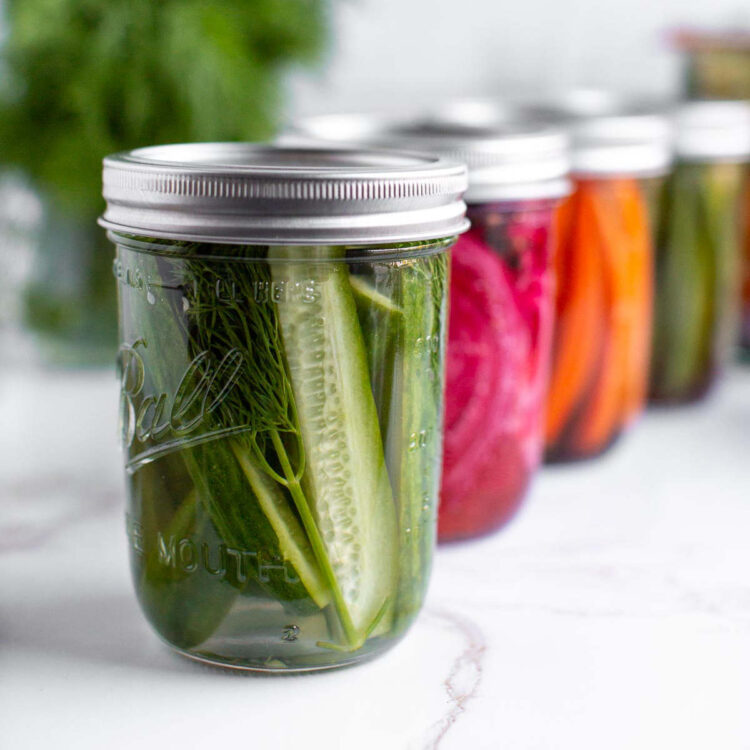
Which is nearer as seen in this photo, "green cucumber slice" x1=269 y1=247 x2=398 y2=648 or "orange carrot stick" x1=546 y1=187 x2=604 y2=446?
"green cucumber slice" x1=269 y1=247 x2=398 y2=648

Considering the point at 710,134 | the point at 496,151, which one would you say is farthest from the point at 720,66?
the point at 496,151

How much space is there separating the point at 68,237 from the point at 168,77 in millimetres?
212

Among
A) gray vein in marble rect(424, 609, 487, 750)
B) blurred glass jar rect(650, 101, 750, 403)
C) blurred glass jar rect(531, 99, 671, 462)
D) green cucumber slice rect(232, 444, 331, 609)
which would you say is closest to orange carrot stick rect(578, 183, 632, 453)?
blurred glass jar rect(531, 99, 671, 462)

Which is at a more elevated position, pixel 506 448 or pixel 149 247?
pixel 149 247

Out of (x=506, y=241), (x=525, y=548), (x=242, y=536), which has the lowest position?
(x=525, y=548)

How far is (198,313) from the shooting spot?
545mm

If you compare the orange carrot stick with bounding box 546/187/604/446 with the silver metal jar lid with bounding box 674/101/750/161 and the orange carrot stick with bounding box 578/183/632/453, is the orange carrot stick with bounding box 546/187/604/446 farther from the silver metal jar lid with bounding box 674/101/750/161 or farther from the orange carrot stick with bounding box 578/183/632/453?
the silver metal jar lid with bounding box 674/101/750/161

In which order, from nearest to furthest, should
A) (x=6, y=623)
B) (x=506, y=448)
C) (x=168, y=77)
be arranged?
(x=6, y=623) < (x=506, y=448) < (x=168, y=77)

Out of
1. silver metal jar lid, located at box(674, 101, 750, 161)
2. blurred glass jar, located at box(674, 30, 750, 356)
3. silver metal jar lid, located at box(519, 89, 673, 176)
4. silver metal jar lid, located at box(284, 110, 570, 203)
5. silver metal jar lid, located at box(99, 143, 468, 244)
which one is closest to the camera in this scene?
silver metal jar lid, located at box(99, 143, 468, 244)

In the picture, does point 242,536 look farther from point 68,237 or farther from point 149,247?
point 68,237

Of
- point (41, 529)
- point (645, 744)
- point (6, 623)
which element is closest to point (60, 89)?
point (41, 529)

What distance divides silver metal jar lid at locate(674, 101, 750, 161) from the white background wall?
12.6 inches

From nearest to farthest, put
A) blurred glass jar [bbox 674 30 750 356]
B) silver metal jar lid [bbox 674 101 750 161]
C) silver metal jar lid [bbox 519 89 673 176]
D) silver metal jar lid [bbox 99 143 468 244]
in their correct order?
silver metal jar lid [bbox 99 143 468 244]
silver metal jar lid [bbox 519 89 673 176]
silver metal jar lid [bbox 674 101 750 161]
blurred glass jar [bbox 674 30 750 356]

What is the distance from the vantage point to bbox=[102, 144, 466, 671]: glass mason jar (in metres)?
0.54
